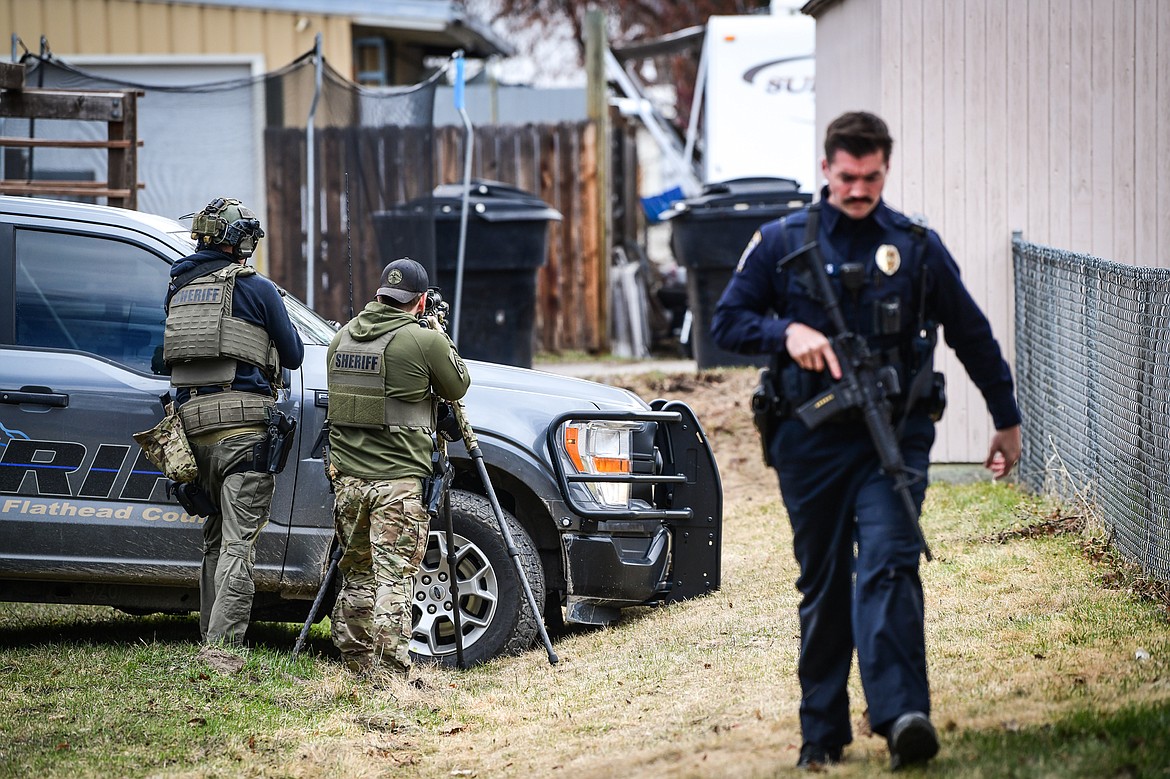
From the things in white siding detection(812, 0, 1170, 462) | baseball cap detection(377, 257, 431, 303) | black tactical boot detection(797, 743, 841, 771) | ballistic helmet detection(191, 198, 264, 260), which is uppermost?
white siding detection(812, 0, 1170, 462)

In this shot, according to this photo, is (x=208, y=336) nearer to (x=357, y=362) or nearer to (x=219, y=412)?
(x=219, y=412)

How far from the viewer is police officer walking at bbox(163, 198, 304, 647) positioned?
18.9 feet

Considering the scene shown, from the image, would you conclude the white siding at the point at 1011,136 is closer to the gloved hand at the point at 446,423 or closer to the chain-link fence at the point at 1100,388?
the chain-link fence at the point at 1100,388

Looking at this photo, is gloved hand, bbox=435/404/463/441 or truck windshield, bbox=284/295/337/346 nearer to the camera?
gloved hand, bbox=435/404/463/441

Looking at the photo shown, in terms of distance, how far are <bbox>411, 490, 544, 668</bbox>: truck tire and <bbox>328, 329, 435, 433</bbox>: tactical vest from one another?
65 cm

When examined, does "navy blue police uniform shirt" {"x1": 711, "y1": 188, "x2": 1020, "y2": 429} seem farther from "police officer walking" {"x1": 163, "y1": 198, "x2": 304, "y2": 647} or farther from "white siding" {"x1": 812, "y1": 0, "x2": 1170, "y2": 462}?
"white siding" {"x1": 812, "y1": 0, "x2": 1170, "y2": 462}

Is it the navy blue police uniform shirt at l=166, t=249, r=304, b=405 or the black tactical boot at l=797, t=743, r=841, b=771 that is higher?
the navy blue police uniform shirt at l=166, t=249, r=304, b=405

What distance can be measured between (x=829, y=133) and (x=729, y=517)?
17.8 ft

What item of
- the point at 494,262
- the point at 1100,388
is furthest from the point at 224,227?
the point at 494,262

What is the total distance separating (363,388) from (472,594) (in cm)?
110

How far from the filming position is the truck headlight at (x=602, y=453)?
20.3 ft

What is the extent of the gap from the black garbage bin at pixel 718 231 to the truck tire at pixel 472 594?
786 cm

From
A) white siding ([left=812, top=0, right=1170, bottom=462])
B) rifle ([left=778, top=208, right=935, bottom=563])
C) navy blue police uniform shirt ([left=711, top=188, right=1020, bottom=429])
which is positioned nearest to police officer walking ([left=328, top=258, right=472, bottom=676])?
navy blue police uniform shirt ([left=711, top=188, right=1020, bottom=429])

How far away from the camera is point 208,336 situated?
5719mm
